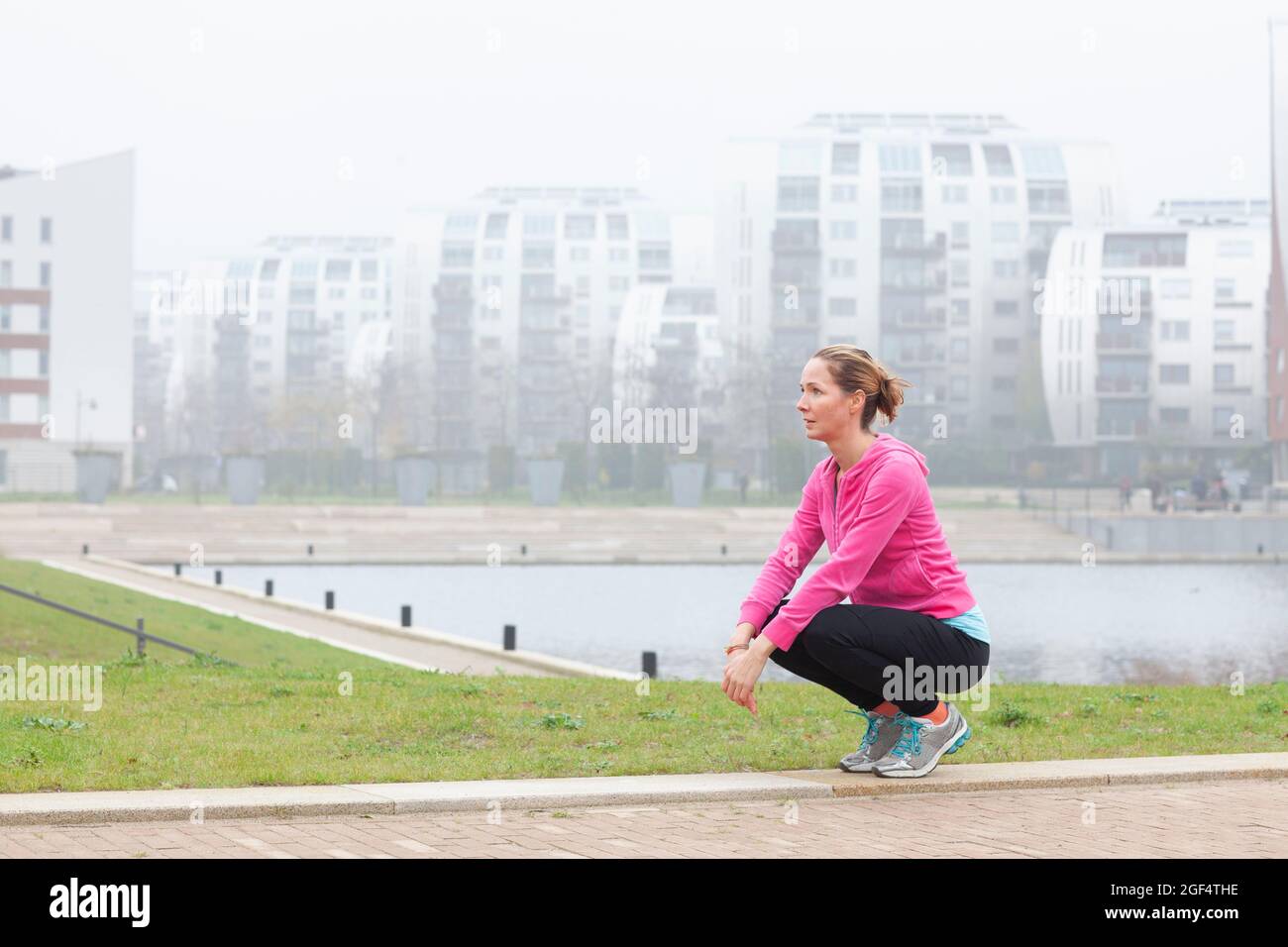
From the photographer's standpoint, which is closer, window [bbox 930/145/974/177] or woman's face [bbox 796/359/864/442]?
woman's face [bbox 796/359/864/442]

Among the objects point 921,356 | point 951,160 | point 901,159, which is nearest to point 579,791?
point 921,356

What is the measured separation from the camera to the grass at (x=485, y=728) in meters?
7.32

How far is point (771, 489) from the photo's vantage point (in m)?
83.1

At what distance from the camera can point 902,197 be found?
3989 inches

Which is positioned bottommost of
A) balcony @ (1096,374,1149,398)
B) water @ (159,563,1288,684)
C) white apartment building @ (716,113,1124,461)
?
water @ (159,563,1288,684)

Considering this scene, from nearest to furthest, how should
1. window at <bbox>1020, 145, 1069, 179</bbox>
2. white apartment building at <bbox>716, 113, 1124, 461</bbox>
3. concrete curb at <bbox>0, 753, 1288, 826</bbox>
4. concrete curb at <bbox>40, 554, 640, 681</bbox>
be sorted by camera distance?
1. concrete curb at <bbox>0, 753, 1288, 826</bbox>
2. concrete curb at <bbox>40, 554, 640, 681</bbox>
3. white apartment building at <bbox>716, 113, 1124, 461</bbox>
4. window at <bbox>1020, 145, 1069, 179</bbox>

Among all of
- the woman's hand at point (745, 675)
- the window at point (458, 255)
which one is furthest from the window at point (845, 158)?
the woman's hand at point (745, 675)

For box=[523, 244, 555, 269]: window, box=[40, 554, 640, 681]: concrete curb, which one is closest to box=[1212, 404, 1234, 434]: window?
box=[523, 244, 555, 269]: window

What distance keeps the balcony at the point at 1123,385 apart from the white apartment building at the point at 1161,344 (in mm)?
59

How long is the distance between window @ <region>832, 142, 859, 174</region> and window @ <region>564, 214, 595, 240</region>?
24.1 metres

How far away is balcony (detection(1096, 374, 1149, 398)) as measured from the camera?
9619cm

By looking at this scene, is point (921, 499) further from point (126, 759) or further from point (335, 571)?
point (335, 571)

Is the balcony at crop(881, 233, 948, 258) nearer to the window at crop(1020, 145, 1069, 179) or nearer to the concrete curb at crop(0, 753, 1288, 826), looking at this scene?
the window at crop(1020, 145, 1069, 179)

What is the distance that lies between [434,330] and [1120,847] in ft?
374
